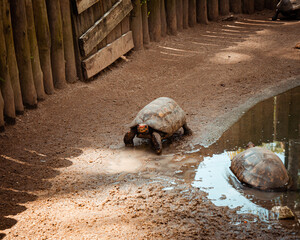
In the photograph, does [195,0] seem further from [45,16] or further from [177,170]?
[177,170]

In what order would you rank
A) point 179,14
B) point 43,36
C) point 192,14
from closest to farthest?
point 43,36 → point 179,14 → point 192,14

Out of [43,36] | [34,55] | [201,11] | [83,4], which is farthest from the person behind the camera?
[201,11]

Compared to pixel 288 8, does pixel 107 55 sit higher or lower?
lower

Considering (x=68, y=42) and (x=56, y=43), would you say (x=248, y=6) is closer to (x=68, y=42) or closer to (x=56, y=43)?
(x=68, y=42)

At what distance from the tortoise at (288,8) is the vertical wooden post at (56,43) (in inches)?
298

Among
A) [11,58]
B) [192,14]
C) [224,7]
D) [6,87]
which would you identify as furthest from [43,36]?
[224,7]

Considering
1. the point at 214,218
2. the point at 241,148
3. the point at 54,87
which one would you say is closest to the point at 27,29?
the point at 54,87

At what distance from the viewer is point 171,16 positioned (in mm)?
10867

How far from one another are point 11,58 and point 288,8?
29.2ft

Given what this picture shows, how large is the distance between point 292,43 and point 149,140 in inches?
233

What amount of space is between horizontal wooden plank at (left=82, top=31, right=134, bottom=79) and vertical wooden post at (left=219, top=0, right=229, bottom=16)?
4.16 meters

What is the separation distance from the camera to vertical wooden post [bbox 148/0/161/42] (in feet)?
33.5

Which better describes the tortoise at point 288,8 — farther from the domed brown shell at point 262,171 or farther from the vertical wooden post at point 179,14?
the domed brown shell at point 262,171

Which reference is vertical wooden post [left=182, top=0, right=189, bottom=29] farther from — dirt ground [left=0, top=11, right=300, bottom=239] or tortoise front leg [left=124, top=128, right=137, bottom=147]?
tortoise front leg [left=124, top=128, right=137, bottom=147]
